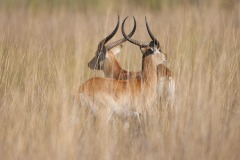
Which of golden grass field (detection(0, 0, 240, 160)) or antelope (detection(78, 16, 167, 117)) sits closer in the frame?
golden grass field (detection(0, 0, 240, 160))

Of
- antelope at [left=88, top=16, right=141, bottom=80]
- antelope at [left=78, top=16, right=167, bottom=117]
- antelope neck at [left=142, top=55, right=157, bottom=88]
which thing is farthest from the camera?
antelope at [left=88, top=16, right=141, bottom=80]

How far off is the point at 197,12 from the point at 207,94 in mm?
4165

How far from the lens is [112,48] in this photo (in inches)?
249

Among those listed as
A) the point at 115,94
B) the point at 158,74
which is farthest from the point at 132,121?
the point at 158,74

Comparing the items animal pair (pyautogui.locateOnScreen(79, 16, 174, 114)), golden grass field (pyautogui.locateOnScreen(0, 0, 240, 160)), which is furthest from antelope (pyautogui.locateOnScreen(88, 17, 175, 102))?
golden grass field (pyautogui.locateOnScreen(0, 0, 240, 160))

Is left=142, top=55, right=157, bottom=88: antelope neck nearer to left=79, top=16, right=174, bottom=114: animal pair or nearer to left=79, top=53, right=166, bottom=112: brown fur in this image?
left=79, top=16, right=174, bottom=114: animal pair

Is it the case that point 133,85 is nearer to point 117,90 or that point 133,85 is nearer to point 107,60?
point 117,90

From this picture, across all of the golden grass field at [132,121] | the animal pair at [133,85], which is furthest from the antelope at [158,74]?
the golden grass field at [132,121]

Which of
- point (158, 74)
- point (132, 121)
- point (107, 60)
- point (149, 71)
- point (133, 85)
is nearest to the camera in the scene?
point (132, 121)

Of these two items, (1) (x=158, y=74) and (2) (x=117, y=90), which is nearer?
(2) (x=117, y=90)

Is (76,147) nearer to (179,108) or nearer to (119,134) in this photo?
(119,134)

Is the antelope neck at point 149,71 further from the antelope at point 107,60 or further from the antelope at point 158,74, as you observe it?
the antelope at point 107,60

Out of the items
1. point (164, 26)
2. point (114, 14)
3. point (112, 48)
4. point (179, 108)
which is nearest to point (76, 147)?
point (179, 108)

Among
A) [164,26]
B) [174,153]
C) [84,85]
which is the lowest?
[174,153]
